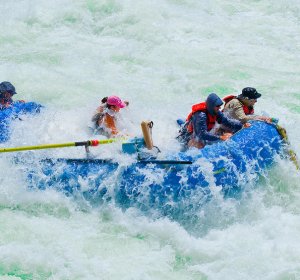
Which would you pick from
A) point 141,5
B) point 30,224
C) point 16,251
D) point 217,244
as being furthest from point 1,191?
point 141,5

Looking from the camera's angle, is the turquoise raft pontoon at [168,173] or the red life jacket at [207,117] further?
the red life jacket at [207,117]

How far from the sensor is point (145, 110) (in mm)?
8898

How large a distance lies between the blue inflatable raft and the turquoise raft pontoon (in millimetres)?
805

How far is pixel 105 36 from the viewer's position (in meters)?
13.7

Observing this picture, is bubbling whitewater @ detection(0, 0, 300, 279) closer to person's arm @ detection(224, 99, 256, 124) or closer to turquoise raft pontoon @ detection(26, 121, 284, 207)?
turquoise raft pontoon @ detection(26, 121, 284, 207)

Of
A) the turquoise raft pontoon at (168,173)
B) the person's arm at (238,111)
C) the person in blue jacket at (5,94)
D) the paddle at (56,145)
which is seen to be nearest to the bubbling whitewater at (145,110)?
the turquoise raft pontoon at (168,173)

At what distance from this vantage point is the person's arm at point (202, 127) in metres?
7.02

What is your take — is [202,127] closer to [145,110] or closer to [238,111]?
[238,111]

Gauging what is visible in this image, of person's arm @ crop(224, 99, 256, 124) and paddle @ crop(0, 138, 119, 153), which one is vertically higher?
person's arm @ crop(224, 99, 256, 124)

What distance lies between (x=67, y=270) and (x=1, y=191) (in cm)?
177

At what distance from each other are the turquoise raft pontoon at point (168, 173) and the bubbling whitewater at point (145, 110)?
124mm

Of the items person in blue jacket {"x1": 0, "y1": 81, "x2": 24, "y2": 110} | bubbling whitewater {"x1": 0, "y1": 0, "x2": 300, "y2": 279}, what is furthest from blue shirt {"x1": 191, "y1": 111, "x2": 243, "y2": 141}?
person in blue jacket {"x1": 0, "y1": 81, "x2": 24, "y2": 110}

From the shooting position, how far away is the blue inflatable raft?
7496 millimetres

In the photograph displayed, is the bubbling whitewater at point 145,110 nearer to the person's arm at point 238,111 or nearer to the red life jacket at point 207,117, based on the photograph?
the red life jacket at point 207,117
